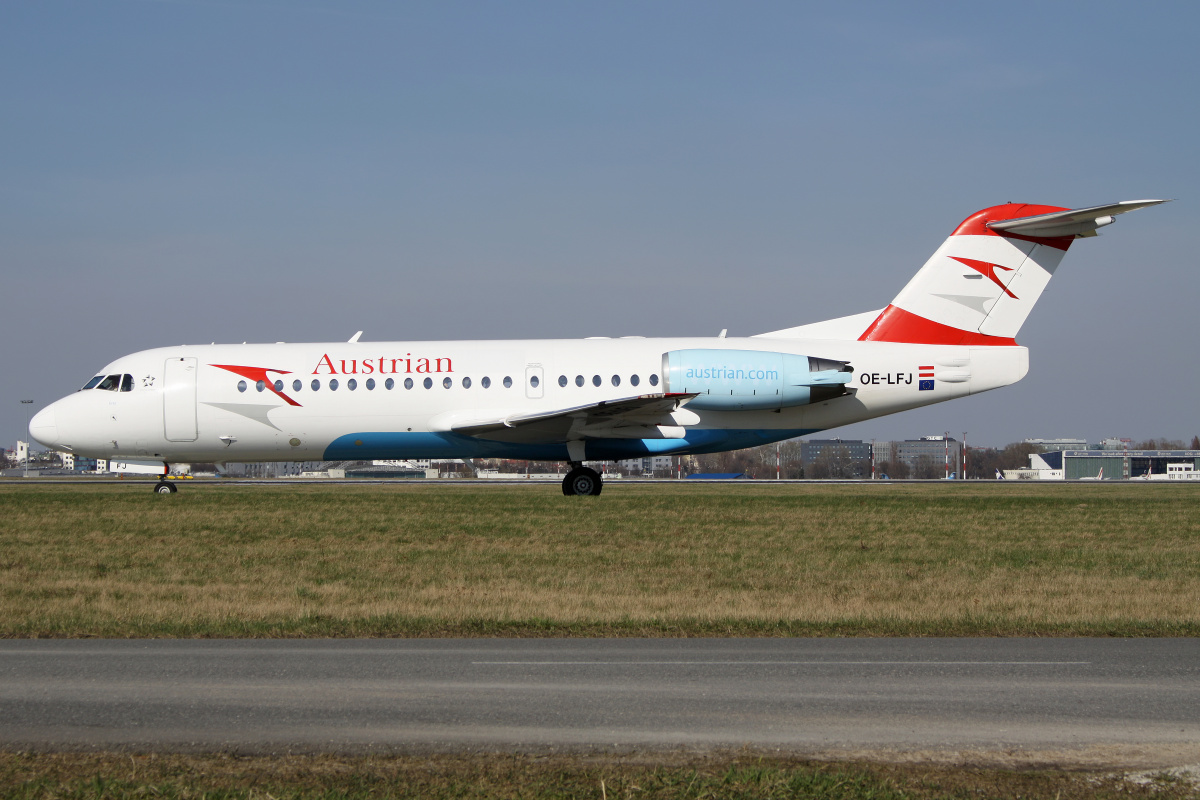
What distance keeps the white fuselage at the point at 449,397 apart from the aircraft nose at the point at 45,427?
38 mm

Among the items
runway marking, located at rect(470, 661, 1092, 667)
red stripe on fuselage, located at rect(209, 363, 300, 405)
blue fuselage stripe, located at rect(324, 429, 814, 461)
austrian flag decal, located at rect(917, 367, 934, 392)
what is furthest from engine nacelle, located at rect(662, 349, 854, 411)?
runway marking, located at rect(470, 661, 1092, 667)

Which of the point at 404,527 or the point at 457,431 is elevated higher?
the point at 457,431

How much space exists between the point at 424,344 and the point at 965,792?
82.3ft

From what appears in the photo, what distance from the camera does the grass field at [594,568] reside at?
10781 millimetres

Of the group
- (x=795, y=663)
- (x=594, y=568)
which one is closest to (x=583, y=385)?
(x=594, y=568)

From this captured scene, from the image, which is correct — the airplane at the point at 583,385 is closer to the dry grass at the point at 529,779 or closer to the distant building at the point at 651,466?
the dry grass at the point at 529,779

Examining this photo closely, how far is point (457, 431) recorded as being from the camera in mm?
28266

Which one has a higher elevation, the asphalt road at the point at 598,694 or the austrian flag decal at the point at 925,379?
the austrian flag decal at the point at 925,379

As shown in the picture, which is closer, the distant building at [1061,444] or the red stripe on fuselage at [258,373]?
the red stripe on fuselage at [258,373]

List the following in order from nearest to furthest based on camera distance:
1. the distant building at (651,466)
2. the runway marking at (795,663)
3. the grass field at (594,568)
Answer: the runway marking at (795,663)
the grass field at (594,568)
the distant building at (651,466)

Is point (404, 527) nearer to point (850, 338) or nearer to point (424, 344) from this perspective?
point (424, 344)

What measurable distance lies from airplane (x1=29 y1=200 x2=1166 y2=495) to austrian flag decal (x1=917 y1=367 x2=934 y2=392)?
0.04 m

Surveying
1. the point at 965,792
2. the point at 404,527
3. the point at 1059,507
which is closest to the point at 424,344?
the point at 404,527

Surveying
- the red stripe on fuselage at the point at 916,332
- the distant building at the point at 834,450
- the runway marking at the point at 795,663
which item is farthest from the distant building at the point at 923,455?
the runway marking at the point at 795,663
